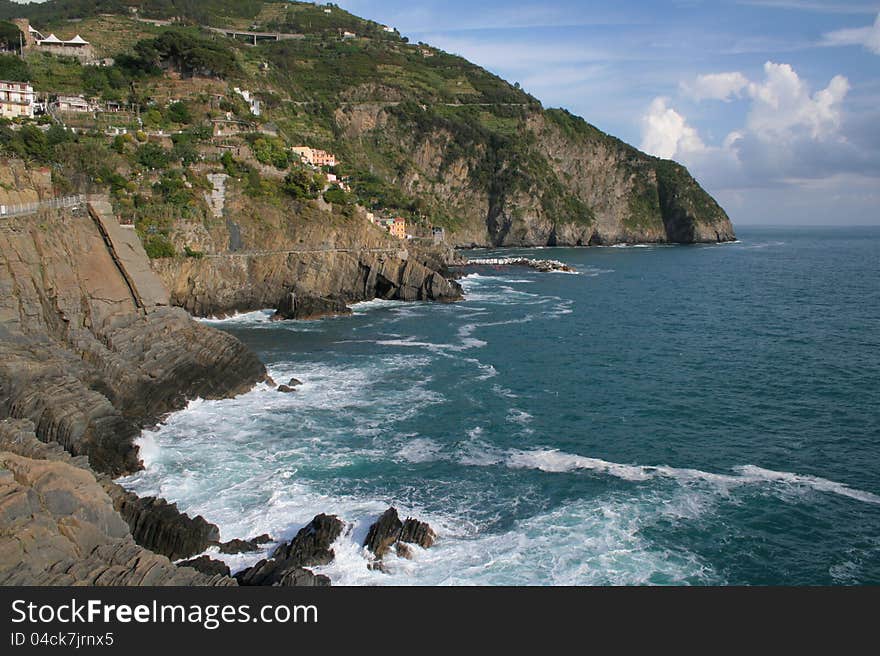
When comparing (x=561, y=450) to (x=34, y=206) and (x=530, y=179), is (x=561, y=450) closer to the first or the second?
(x=34, y=206)

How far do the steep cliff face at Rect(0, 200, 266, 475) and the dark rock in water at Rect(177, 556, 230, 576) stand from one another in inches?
312

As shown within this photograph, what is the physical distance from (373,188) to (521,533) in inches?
3424

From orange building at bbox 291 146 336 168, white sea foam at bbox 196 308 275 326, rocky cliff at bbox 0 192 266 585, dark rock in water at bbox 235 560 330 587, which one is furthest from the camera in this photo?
orange building at bbox 291 146 336 168

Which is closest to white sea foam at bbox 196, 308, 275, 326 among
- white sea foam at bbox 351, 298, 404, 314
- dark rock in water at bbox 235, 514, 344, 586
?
white sea foam at bbox 351, 298, 404, 314

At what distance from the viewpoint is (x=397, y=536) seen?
21438mm

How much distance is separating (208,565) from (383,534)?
190 inches

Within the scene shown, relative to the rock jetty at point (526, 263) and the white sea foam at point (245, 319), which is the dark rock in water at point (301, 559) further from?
the rock jetty at point (526, 263)

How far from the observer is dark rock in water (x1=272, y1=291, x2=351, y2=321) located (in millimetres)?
59406

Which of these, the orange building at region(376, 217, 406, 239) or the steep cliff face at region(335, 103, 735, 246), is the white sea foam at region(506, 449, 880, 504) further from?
the steep cliff face at region(335, 103, 735, 246)

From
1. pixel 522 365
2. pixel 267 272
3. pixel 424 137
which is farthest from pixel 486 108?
pixel 522 365

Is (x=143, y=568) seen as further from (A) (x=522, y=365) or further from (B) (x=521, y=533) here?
(A) (x=522, y=365)

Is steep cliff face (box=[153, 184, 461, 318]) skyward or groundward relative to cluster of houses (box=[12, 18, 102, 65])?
groundward

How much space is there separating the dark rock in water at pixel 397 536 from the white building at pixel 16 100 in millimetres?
62744

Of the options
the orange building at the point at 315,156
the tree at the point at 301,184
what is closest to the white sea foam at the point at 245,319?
the tree at the point at 301,184
